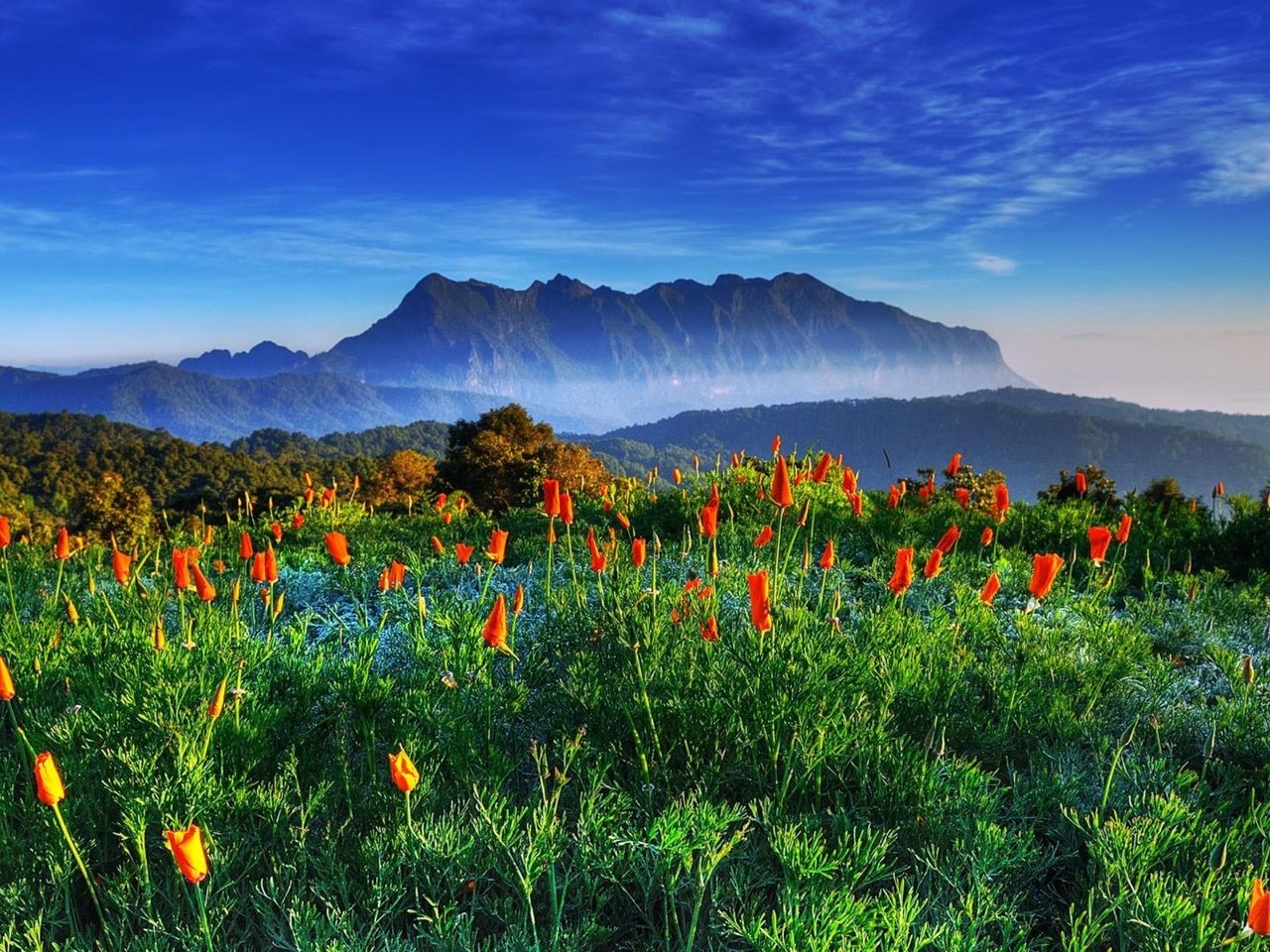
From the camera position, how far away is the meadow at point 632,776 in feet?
7.13

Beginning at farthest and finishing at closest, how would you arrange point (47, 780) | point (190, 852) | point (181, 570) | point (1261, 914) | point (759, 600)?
1. point (181, 570)
2. point (759, 600)
3. point (47, 780)
4. point (190, 852)
5. point (1261, 914)

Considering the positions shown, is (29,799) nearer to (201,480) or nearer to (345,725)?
(345,725)

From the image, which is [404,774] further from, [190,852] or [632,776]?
[632,776]

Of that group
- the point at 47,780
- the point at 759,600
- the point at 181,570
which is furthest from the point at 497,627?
the point at 181,570

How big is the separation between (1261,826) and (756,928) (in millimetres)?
1800

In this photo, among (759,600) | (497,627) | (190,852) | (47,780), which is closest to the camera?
(190,852)

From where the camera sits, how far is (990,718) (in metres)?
3.22

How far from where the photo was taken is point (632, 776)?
110 inches

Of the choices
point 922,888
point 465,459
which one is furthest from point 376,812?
point 465,459

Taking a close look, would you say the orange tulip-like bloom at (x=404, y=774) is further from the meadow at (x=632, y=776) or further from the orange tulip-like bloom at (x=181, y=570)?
the orange tulip-like bloom at (x=181, y=570)

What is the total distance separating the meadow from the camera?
2.17 m

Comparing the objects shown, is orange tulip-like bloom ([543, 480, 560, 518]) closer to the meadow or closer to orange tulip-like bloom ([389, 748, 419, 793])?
the meadow

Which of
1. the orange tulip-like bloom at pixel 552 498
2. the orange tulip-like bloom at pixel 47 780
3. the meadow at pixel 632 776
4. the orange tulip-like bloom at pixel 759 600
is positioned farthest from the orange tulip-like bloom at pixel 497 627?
the orange tulip-like bloom at pixel 47 780

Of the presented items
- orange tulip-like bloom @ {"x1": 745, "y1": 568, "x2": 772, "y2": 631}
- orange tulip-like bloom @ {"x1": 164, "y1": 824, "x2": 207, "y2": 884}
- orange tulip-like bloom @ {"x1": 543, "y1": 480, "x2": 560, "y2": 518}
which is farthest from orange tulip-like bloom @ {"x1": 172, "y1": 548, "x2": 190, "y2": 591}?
orange tulip-like bloom @ {"x1": 745, "y1": 568, "x2": 772, "y2": 631}
